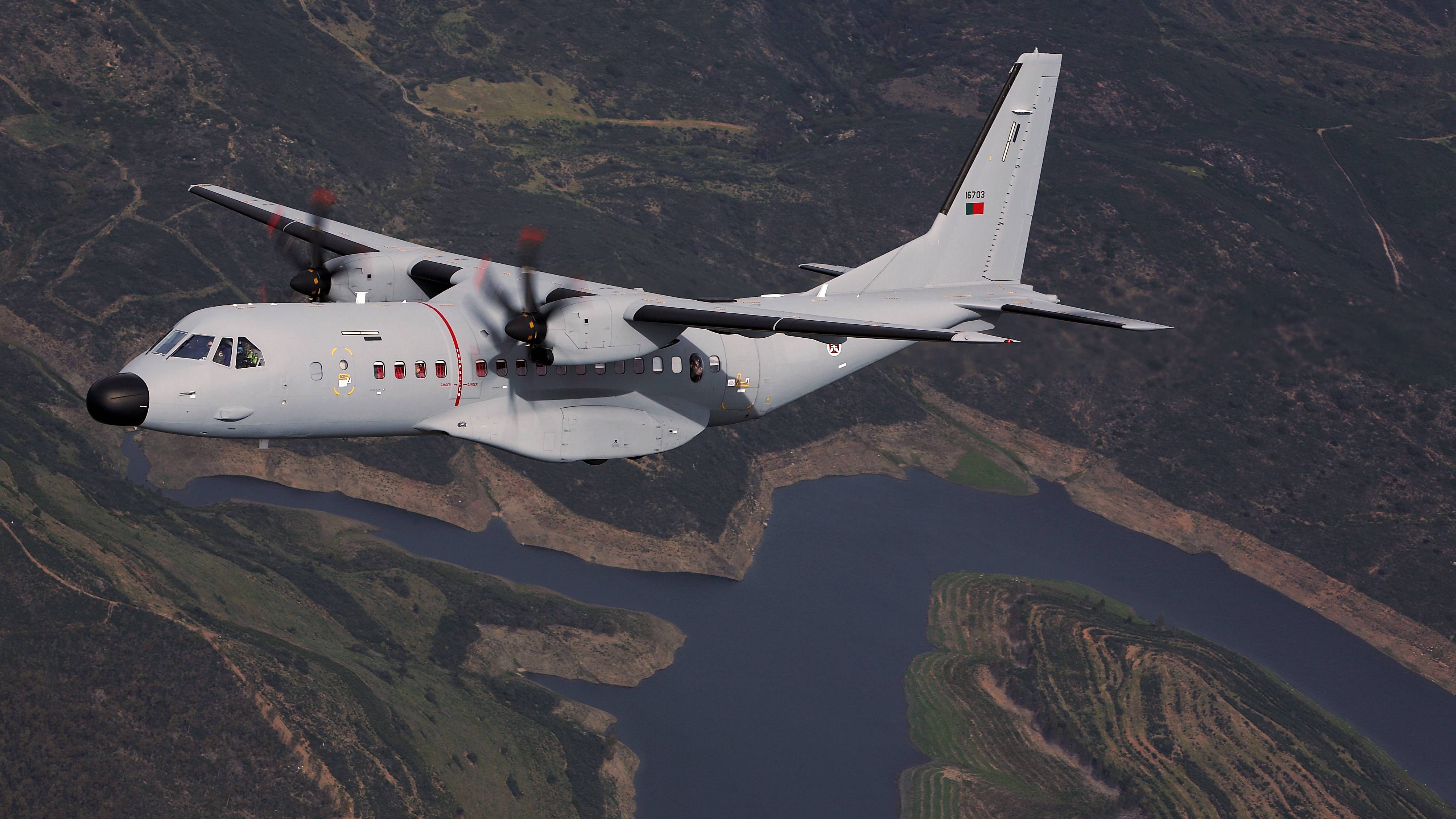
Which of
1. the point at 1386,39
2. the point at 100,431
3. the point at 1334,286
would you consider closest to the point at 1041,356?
the point at 1334,286

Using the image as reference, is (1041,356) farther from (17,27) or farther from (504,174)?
(17,27)

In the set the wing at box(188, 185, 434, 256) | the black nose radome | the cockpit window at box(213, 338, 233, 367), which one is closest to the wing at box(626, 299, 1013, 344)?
the cockpit window at box(213, 338, 233, 367)

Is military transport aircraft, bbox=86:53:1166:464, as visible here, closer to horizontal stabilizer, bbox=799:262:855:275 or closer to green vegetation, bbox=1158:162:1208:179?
horizontal stabilizer, bbox=799:262:855:275

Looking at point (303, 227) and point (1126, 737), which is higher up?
point (303, 227)

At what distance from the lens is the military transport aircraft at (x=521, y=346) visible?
101ft

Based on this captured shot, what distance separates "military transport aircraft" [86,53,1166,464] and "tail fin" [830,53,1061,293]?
3.3 inches

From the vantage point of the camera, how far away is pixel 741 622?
4715 inches

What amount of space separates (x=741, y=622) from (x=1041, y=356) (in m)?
40.6

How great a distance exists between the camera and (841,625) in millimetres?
122562

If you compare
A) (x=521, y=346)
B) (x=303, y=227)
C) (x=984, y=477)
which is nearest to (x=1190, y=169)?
(x=984, y=477)

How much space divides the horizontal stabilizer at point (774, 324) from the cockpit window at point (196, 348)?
31.7ft

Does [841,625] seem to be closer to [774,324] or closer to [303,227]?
[303,227]

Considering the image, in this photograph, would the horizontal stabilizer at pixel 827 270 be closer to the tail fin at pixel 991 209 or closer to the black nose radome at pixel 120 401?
the tail fin at pixel 991 209

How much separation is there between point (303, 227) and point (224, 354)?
967 centimetres
